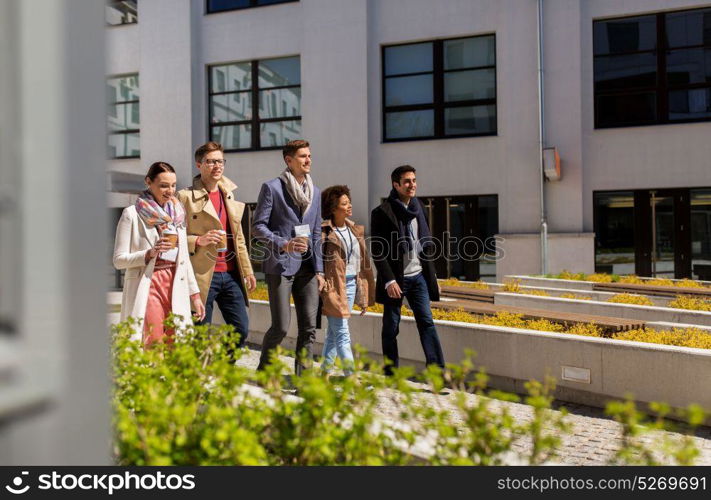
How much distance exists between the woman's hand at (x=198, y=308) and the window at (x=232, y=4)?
15.1 meters

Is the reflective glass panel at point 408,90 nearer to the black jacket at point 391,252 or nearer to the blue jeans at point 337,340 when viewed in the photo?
the black jacket at point 391,252

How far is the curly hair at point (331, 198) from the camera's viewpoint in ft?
23.1

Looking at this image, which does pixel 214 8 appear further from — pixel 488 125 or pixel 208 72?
pixel 488 125

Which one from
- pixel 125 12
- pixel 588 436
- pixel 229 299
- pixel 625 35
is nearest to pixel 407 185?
pixel 229 299

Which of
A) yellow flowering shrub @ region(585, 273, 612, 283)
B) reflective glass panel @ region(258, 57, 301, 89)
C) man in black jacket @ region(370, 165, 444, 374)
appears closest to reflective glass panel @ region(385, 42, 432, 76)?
reflective glass panel @ region(258, 57, 301, 89)

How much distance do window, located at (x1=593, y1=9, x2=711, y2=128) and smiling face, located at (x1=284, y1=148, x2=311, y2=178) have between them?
12.2 meters

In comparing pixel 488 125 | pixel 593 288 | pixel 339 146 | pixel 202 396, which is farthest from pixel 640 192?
pixel 202 396

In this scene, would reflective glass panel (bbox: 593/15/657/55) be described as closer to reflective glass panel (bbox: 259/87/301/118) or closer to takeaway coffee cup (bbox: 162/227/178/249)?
reflective glass panel (bbox: 259/87/301/118)

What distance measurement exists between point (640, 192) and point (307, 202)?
12273 mm

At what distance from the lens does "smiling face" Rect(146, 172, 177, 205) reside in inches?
214

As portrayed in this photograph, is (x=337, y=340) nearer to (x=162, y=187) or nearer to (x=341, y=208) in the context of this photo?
(x=341, y=208)

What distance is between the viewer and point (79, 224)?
142 cm

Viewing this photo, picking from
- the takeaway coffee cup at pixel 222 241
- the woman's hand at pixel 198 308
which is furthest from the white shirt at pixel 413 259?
the woman's hand at pixel 198 308

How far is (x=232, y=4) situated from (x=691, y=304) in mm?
14716
